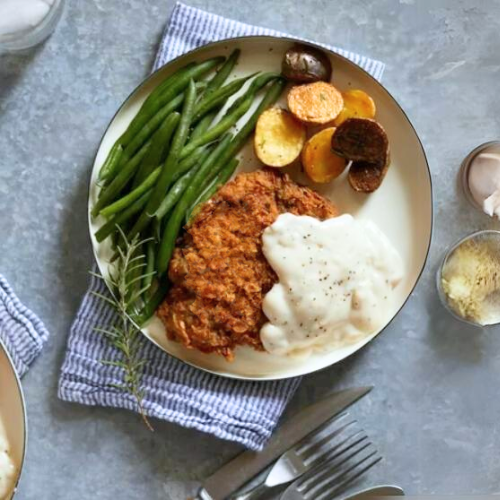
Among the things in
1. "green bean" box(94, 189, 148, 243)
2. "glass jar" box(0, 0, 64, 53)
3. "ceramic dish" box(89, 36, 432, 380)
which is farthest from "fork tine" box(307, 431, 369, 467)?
"glass jar" box(0, 0, 64, 53)

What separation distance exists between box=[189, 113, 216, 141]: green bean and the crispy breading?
0.50ft

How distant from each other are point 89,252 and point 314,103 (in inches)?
29.2

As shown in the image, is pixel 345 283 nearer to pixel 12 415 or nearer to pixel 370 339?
pixel 370 339

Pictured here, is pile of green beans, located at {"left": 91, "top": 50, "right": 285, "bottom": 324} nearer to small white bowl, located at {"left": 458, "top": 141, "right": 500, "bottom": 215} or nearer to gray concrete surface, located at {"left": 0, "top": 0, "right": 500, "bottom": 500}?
gray concrete surface, located at {"left": 0, "top": 0, "right": 500, "bottom": 500}

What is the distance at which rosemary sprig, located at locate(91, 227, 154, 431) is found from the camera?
2.07 metres

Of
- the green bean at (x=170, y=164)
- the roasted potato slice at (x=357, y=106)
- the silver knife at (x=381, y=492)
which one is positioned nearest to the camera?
the green bean at (x=170, y=164)

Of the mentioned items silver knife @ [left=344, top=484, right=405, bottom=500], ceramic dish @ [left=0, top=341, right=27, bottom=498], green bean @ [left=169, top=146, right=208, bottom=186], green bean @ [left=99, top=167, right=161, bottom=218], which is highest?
green bean @ [left=169, top=146, right=208, bottom=186]

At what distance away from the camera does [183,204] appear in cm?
209

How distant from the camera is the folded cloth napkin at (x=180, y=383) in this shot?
2.20 meters

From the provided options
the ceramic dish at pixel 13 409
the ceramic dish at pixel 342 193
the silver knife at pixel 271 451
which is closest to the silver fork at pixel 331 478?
the silver knife at pixel 271 451

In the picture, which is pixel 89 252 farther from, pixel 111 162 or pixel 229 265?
pixel 229 265

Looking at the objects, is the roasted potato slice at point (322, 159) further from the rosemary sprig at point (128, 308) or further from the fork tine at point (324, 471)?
the fork tine at point (324, 471)

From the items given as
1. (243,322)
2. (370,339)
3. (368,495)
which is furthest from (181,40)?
(368,495)

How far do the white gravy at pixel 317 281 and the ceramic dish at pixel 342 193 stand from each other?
86mm
